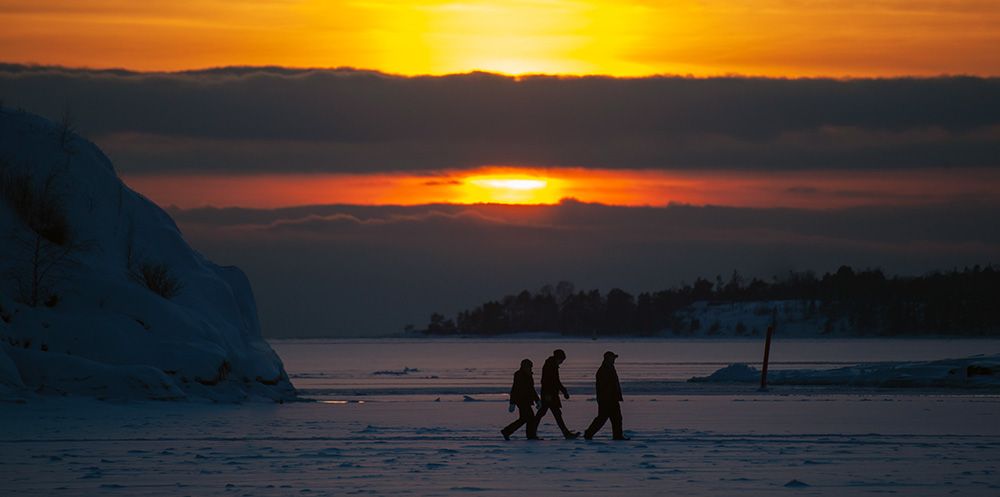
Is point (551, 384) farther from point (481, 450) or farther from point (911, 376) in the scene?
point (911, 376)

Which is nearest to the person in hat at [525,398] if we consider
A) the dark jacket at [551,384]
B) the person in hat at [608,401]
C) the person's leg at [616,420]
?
the dark jacket at [551,384]

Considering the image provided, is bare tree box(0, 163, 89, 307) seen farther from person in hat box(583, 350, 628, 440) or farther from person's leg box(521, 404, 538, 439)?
person in hat box(583, 350, 628, 440)

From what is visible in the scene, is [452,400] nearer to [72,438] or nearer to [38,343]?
[38,343]

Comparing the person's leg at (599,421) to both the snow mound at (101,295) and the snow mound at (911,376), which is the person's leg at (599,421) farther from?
the snow mound at (911,376)

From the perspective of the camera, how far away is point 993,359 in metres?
51.9

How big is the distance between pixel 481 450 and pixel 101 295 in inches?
757

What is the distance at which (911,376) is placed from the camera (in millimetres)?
50719

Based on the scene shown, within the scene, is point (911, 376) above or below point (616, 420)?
above

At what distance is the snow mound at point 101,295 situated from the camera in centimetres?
3541

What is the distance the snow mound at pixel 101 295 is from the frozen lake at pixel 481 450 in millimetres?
1813

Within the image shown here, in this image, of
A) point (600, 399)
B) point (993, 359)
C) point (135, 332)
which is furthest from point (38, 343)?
point (993, 359)

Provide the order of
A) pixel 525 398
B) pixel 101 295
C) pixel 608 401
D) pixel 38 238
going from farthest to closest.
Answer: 1. pixel 101 295
2. pixel 38 238
3. pixel 525 398
4. pixel 608 401

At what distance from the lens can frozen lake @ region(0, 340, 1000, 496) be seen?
17.6 m

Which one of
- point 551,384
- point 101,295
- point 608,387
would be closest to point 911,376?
point 551,384
